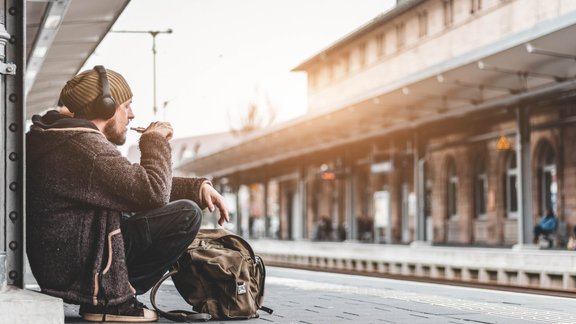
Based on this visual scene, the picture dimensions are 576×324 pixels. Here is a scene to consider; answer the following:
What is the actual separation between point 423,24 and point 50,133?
1488 inches

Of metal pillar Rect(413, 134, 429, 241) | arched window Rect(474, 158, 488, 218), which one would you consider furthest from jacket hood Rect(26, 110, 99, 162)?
arched window Rect(474, 158, 488, 218)

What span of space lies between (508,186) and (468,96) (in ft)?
24.4

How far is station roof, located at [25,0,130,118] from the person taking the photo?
1278 cm

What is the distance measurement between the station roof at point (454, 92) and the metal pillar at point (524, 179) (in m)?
0.42

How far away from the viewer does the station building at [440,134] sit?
69.5 ft

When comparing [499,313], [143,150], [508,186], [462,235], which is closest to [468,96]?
[508,186]

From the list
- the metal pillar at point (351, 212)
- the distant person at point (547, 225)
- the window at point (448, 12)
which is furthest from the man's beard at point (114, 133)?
the window at point (448, 12)

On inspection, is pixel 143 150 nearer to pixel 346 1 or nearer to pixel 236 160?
pixel 236 160

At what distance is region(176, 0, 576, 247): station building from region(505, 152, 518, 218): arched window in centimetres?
4

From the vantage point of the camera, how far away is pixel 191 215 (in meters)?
4.72

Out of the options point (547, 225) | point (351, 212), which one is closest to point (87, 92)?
point (547, 225)

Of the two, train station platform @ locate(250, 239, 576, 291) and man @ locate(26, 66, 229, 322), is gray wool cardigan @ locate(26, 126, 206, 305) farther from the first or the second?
train station platform @ locate(250, 239, 576, 291)

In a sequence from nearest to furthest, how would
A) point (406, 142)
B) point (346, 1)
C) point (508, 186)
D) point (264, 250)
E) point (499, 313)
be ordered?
point (499, 313) < point (508, 186) < point (406, 142) < point (264, 250) < point (346, 1)

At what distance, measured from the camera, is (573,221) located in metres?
26.8
